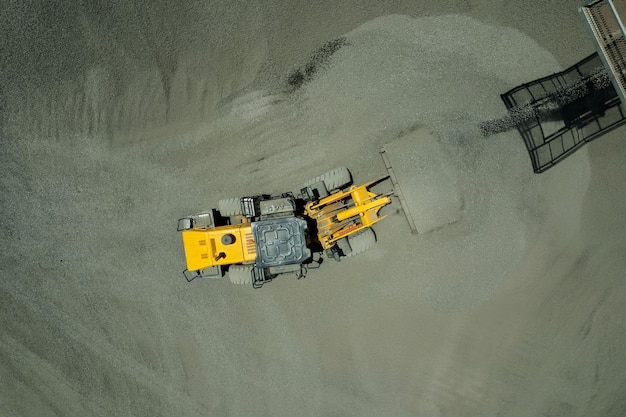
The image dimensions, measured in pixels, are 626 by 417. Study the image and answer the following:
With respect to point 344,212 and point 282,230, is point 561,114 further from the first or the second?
point 282,230

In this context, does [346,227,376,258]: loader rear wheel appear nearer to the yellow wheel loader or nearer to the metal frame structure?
the yellow wheel loader

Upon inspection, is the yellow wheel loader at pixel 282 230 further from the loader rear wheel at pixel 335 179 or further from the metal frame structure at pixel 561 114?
the metal frame structure at pixel 561 114

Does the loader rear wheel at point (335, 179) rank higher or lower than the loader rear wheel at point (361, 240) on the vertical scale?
higher

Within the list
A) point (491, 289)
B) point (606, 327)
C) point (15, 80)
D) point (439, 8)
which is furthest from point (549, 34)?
point (15, 80)

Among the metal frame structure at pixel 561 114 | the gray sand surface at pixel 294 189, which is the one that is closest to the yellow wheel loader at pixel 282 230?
the gray sand surface at pixel 294 189

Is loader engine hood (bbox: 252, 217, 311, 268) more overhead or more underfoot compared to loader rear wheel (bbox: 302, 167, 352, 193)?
more underfoot

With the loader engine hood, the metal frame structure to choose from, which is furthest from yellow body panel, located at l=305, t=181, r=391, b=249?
the metal frame structure
